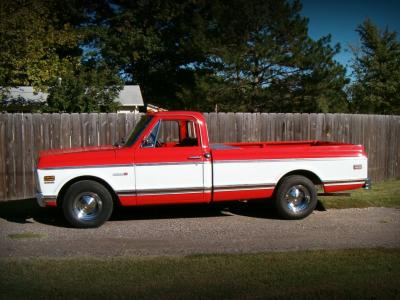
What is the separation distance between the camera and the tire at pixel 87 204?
7.81 meters

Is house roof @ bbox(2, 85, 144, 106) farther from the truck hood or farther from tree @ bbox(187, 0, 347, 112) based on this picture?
the truck hood

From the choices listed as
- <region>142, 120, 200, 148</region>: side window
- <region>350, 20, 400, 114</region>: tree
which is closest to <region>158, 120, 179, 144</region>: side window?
<region>142, 120, 200, 148</region>: side window

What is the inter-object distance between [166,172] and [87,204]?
1.40 meters

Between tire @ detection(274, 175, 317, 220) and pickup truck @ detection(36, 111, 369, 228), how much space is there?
0.02 m

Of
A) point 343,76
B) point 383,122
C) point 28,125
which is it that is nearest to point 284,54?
point 343,76

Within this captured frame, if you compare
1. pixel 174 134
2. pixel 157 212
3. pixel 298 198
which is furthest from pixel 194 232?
pixel 174 134

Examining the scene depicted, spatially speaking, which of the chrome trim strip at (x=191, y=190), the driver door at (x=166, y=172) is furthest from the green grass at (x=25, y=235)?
the driver door at (x=166, y=172)

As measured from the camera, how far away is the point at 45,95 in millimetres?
24875

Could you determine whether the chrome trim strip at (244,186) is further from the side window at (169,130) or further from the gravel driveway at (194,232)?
the side window at (169,130)

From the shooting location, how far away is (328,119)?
13.9 meters

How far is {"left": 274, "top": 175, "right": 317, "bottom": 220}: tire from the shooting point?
8445mm

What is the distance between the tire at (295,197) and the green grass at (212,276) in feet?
6.89

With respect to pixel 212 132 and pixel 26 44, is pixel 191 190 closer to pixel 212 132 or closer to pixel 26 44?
pixel 212 132

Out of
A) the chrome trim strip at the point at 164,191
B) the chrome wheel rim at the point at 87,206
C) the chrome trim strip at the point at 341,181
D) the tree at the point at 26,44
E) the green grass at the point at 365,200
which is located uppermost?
the tree at the point at 26,44
